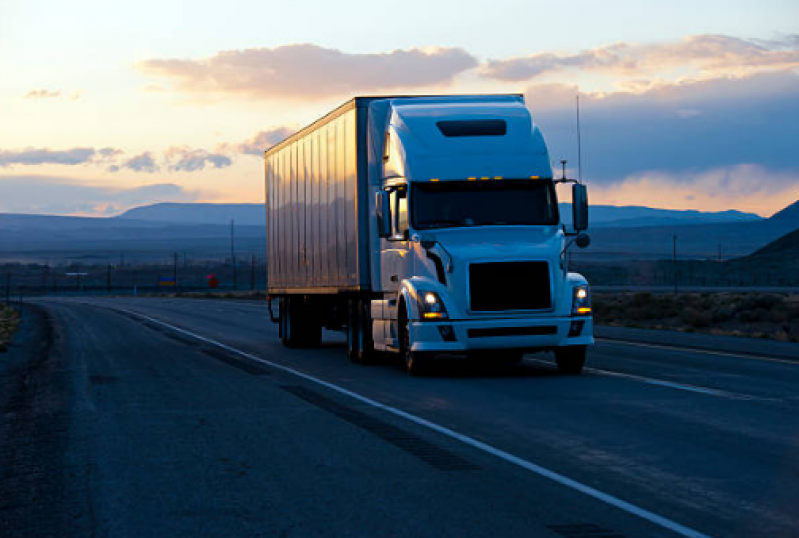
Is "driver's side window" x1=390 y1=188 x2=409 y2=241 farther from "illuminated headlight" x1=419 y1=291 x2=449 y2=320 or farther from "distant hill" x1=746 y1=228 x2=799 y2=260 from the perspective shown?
"distant hill" x1=746 y1=228 x2=799 y2=260

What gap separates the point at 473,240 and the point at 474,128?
1.94m

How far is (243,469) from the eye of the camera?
30.0ft

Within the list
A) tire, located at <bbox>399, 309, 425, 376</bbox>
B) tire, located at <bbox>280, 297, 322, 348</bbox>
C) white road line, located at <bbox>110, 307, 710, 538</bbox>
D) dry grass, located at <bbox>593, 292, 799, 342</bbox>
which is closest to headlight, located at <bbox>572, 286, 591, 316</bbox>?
tire, located at <bbox>399, 309, 425, 376</bbox>

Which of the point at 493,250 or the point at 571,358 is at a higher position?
the point at 493,250

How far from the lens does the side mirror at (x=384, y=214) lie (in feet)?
56.5

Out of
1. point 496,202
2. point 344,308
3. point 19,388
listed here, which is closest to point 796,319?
point 344,308

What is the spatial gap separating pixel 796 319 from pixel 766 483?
31105 millimetres

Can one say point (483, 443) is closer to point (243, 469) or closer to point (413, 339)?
point (243, 469)

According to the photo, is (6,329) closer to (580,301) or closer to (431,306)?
(431,306)

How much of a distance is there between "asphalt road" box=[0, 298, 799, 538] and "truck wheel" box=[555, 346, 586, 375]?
23 cm

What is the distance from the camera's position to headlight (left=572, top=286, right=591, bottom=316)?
54.2 feet

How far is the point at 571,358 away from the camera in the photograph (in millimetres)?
17141

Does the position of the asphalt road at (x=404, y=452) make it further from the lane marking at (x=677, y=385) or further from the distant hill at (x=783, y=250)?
the distant hill at (x=783, y=250)

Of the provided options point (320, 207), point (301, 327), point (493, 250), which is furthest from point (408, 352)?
point (301, 327)
